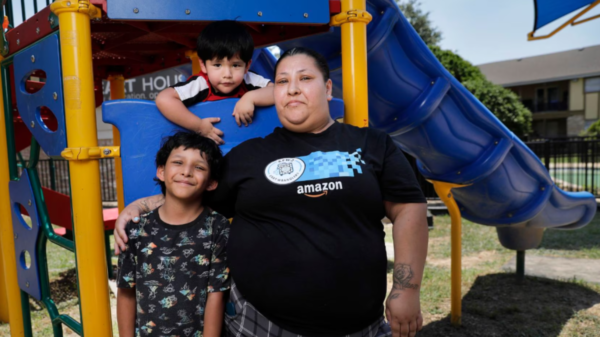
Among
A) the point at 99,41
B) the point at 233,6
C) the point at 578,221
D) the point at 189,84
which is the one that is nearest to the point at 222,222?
the point at 189,84

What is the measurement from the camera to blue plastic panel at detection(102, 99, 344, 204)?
193cm

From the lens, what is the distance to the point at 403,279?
165 centimetres

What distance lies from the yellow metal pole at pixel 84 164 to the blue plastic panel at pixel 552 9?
303 inches

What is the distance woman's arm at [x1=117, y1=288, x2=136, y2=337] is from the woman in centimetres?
24

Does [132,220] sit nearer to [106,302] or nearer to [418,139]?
[106,302]

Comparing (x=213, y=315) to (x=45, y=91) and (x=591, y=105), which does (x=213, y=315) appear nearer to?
(x=45, y=91)

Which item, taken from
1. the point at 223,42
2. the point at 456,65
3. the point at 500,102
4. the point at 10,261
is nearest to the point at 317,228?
the point at 223,42

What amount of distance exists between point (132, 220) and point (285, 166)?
0.65 m

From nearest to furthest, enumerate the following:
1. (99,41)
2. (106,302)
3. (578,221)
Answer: (106,302) < (99,41) < (578,221)

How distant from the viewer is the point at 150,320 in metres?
1.77

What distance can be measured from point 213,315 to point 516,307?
382 centimetres

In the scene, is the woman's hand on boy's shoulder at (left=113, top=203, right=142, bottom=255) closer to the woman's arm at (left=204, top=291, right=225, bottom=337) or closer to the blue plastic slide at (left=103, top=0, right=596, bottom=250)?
the woman's arm at (left=204, top=291, right=225, bottom=337)

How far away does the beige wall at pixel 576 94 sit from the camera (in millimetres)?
31719

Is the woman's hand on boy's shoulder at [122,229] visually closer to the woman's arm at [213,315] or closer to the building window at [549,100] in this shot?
the woman's arm at [213,315]
